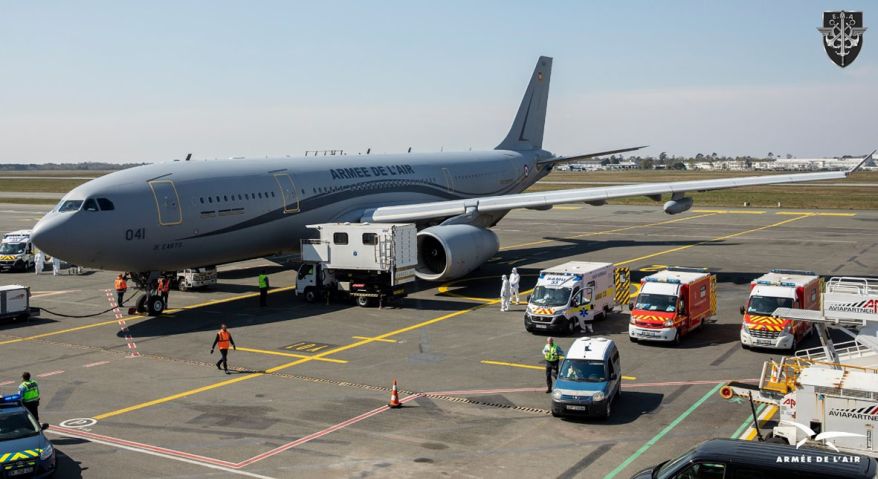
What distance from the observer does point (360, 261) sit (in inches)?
1427

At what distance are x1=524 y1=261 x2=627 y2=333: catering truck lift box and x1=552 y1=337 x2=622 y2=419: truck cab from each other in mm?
7161

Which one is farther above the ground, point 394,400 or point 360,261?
point 360,261

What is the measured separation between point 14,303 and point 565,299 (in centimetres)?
2305

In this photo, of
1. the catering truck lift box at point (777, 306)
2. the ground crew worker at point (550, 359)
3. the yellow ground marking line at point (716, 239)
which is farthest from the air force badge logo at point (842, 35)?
the ground crew worker at point (550, 359)

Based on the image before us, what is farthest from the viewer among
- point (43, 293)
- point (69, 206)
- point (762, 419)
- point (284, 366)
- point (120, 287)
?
point (43, 293)

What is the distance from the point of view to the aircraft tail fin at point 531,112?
200 ft

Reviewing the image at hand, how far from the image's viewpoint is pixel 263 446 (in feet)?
61.6

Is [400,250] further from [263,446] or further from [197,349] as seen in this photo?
Result: [263,446]

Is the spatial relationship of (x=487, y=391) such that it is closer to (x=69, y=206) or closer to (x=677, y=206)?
(x=69, y=206)

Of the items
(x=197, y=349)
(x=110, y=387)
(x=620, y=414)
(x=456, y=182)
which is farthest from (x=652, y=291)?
(x=456, y=182)

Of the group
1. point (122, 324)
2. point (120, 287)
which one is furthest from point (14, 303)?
point (122, 324)

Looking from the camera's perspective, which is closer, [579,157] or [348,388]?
[348,388]

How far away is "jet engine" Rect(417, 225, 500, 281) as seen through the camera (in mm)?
37844

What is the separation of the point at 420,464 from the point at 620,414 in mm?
6258
